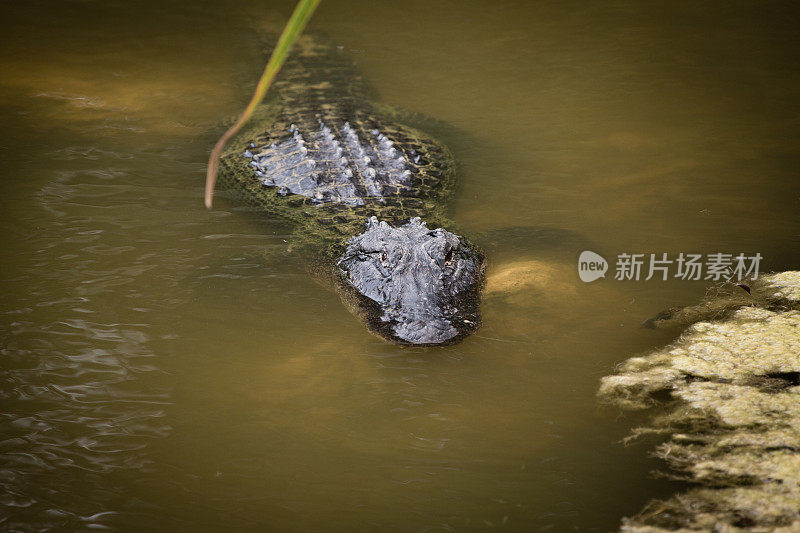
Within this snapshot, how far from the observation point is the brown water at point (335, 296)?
7.59 ft

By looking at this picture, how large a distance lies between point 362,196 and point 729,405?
2.71 m

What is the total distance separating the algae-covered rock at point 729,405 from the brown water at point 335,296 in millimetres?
126

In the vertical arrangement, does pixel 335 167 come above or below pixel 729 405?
above

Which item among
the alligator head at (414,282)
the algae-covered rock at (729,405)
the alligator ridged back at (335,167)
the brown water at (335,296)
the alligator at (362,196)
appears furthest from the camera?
the alligator ridged back at (335,167)

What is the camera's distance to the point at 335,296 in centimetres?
356

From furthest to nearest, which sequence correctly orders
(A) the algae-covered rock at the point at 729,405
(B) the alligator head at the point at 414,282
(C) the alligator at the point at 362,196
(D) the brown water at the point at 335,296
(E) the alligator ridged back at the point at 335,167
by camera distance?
1. (E) the alligator ridged back at the point at 335,167
2. (C) the alligator at the point at 362,196
3. (B) the alligator head at the point at 414,282
4. (D) the brown water at the point at 335,296
5. (A) the algae-covered rock at the point at 729,405

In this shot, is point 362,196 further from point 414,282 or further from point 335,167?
point 414,282

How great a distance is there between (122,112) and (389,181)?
252 centimetres

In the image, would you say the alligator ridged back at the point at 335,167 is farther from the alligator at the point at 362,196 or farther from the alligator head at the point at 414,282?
the alligator head at the point at 414,282

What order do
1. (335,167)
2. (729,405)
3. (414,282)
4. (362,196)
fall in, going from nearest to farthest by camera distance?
1. (729,405)
2. (414,282)
3. (362,196)
4. (335,167)

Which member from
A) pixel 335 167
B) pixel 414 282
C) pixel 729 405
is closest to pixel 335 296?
pixel 414 282

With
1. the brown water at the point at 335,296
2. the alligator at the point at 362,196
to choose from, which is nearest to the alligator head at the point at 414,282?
the alligator at the point at 362,196

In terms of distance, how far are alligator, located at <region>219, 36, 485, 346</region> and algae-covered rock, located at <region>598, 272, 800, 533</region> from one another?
91 cm

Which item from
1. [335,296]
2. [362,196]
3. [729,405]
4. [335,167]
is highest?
[335,167]
